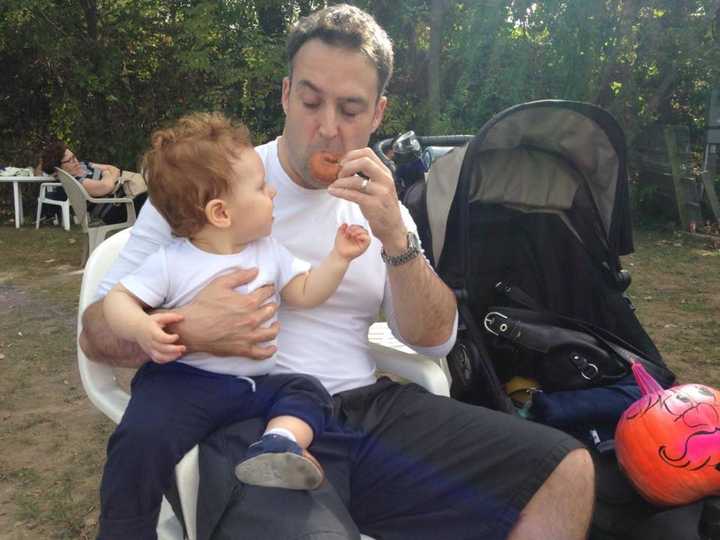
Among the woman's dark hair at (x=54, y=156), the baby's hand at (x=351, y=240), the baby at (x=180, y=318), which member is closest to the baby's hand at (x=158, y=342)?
the baby at (x=180, y=318)

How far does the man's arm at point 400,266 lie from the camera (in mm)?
1685

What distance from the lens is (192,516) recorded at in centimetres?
159

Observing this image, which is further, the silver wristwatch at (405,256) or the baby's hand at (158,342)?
the silver wristwatch at (405,256)

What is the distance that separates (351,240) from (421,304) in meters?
0.28

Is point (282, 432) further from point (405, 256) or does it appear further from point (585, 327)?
point (585, 327)

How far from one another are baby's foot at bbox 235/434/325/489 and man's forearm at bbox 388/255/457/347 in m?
0.55

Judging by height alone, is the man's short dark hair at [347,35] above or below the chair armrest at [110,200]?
above

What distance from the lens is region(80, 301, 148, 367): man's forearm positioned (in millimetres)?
1757

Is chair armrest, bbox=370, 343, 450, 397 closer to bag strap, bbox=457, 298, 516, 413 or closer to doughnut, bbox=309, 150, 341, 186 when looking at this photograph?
bag strap, bbox=457, 298, 516, 413

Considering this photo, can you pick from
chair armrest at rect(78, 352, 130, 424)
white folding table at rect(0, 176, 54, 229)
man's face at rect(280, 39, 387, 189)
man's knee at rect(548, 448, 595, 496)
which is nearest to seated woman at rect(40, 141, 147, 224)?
Result: white folding table at rect(0, 176, 54, 229)

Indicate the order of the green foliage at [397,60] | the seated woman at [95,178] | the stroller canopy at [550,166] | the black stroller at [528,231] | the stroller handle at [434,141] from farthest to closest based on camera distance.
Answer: the green foliage at [397,60], the seated woman at [95,178], the stroller handle at [434,141], the stroller canopy at [550,166], the black stroller at [528,231]

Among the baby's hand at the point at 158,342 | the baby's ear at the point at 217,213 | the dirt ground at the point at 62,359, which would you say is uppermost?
the baby's ear at the point at 217,213

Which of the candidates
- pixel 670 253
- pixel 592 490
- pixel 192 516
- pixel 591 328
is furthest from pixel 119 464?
pixel 670 253

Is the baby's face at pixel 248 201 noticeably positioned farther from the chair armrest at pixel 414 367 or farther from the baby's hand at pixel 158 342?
the chair armrest at pixel 414 367
